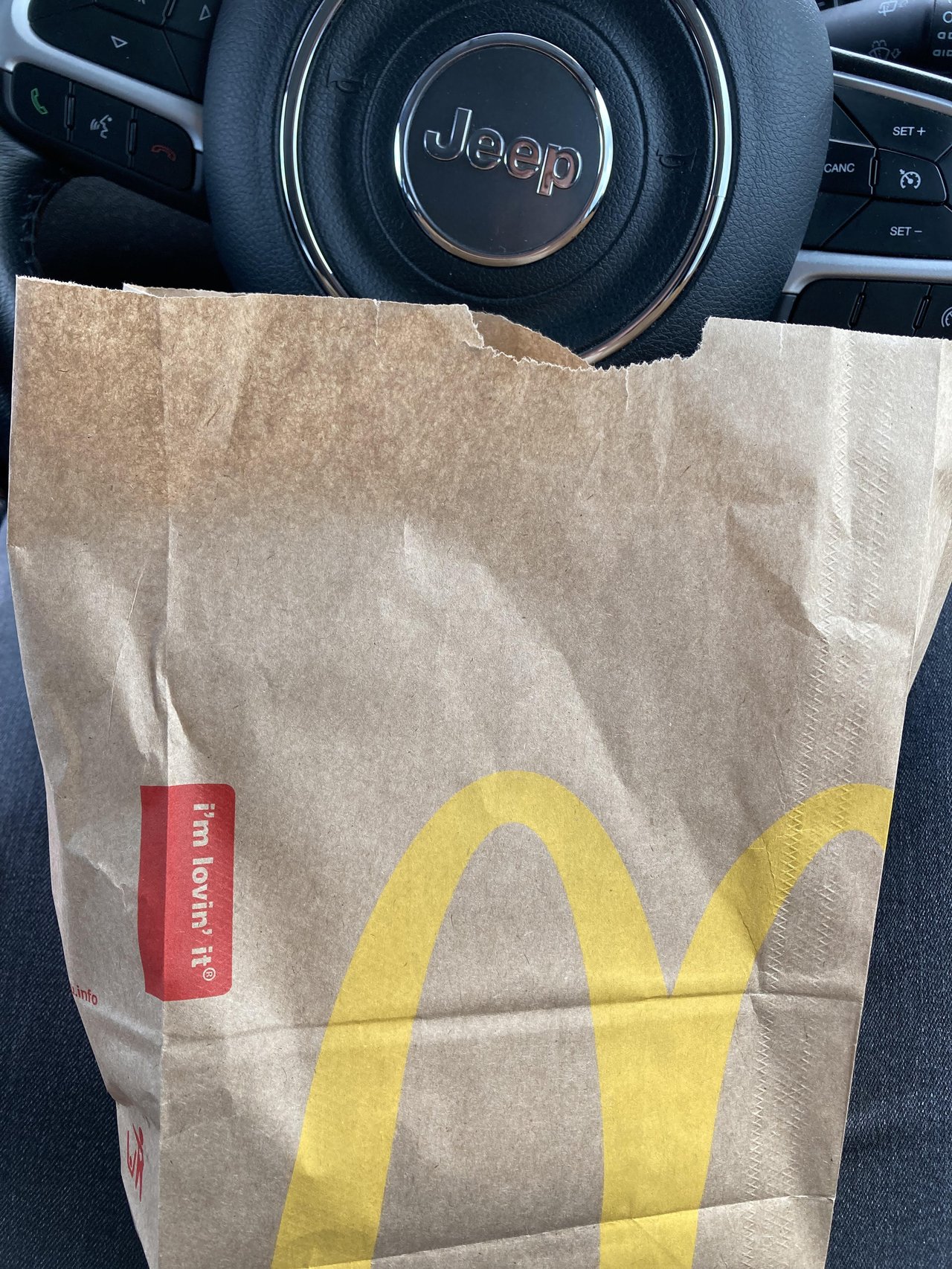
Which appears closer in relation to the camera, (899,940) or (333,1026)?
(333,1026)

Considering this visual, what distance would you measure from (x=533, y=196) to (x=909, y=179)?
201 mm

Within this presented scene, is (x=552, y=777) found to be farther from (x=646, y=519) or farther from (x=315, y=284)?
(x=315, y=284)

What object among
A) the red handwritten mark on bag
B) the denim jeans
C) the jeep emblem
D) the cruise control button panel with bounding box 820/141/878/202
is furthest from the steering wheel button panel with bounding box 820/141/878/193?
the red handwritten mark on bag

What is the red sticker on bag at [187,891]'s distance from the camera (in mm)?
349

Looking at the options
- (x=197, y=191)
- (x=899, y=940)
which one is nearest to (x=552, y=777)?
(x=899, y=940)

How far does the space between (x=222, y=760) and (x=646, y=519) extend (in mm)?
176

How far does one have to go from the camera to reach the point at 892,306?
49cm

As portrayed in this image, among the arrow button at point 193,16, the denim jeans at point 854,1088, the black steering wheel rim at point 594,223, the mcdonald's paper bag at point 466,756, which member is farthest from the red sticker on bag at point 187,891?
the arrow button at point 193,16

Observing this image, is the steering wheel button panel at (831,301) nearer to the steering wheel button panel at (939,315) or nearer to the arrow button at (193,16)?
the steering wheel button panel at (939,315)

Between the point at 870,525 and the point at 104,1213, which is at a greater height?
the point at 870,525

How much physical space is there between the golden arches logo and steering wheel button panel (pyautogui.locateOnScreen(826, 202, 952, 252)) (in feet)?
0.89

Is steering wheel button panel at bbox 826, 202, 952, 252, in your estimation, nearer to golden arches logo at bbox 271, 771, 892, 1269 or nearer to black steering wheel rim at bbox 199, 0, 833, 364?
black steering wheel rim at bbox 199, 0, 833, 364

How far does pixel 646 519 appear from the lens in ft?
1.20

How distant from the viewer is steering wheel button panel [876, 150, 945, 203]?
49cm
